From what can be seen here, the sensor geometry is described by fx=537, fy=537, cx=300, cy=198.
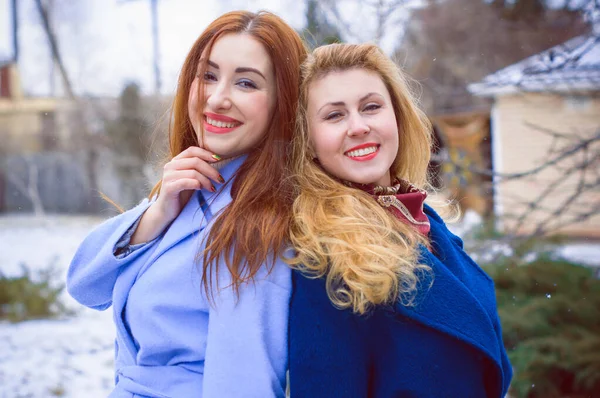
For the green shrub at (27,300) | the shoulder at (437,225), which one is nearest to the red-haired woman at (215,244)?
the shoulder at (437,225)

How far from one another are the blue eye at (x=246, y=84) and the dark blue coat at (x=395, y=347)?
64cm

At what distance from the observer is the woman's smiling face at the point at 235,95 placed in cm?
171

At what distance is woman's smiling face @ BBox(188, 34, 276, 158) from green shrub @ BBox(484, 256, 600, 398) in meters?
3.30

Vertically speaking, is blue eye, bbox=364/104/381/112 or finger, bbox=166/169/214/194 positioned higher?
blue eye, bbox=364/104/381/112

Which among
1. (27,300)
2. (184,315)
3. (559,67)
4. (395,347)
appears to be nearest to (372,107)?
(395,347)

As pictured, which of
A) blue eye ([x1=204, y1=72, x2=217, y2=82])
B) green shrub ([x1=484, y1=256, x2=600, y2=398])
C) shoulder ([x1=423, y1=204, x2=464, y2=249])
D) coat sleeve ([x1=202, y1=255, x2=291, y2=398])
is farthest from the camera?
green shrub ([x1=484, y1=256, x2=600, y2=398])

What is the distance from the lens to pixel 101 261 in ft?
5.73

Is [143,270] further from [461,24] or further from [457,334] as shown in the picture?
[461,24]

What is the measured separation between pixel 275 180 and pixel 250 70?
36 centimetres

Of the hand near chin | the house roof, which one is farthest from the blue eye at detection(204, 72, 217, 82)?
the house roof

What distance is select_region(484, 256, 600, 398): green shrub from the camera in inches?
165

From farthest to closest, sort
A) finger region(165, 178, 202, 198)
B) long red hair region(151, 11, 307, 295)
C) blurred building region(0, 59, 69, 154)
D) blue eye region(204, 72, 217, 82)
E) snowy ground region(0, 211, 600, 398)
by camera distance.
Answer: blurred building region(0, 59, 69, 154) < snowy ground region(0, 211, 600, 398) < blue eye region(204, 72, 217, 82) < finger region(165, 178, 202, 198) < long red hair region(151, 11, 307, 295)

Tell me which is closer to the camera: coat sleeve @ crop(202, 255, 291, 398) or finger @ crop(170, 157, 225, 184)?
coat sleeve @ crop(202, 255, 291, 398)

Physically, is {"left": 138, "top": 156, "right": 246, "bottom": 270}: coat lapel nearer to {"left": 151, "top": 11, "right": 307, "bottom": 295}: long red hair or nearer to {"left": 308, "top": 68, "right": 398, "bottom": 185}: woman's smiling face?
{"left": 151, "top": 11, "right": 307, "bottom": 295}: long red hair
